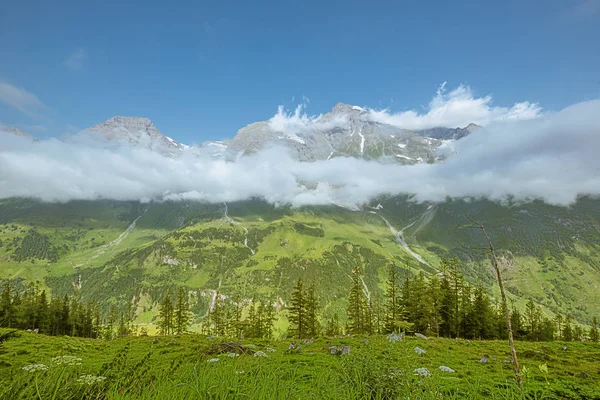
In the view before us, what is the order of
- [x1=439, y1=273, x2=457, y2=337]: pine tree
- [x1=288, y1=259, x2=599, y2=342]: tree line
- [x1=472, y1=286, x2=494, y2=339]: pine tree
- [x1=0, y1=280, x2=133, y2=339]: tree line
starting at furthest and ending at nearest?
1. [x1=0, y1=280, x2=133, y2=339]: tree line
2. [x1=472, y1=286, x2=494, y2=339]: pine tree
3. [x1=439, y1=273, x2=457, y2=337]: pine tree
4. [x1=288, y1=259, x2=599, y2=342]: tree line

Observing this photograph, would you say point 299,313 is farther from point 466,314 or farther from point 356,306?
point 466,314

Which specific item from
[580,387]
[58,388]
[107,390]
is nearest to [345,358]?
[107,390]

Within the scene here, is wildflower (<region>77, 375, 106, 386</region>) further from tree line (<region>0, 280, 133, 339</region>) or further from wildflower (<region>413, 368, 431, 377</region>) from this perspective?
tree line (<region>0, 280, 133, 339</region>)

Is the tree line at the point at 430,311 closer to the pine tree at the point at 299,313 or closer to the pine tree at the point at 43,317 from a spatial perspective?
the pine tree at the point at 299,313

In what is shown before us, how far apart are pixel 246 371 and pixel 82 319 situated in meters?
101

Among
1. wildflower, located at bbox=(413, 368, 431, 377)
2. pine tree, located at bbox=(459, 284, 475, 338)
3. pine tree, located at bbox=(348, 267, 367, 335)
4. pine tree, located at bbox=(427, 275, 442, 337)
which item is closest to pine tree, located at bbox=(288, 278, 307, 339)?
pine tree, located at bbox=(348, 267, 367, 335)

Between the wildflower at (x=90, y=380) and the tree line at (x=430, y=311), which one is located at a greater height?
the wildflower at (x=90, y=380)

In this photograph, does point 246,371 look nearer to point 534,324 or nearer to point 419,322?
point 419,322

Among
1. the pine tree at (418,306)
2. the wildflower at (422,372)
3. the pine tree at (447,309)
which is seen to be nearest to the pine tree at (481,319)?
the pine tree at (447,309)

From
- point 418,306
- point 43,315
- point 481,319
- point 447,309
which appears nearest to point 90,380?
point 418,306

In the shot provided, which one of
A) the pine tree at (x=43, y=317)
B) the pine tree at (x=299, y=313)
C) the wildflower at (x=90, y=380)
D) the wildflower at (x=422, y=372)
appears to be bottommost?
the pine tree at (x=43, y=317)

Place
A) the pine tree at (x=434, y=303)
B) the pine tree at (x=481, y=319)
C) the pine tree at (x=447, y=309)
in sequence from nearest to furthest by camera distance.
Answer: the pine tree at (x=434, y=303), the pine tree at (x=447, y=309), the pine tree at (x=481, y=319)

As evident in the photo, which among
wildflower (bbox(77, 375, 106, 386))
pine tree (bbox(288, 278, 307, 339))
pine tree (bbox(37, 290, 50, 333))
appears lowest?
pine tree (bbox(37, 290, 50, 333))

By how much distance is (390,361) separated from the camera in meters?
4.58
